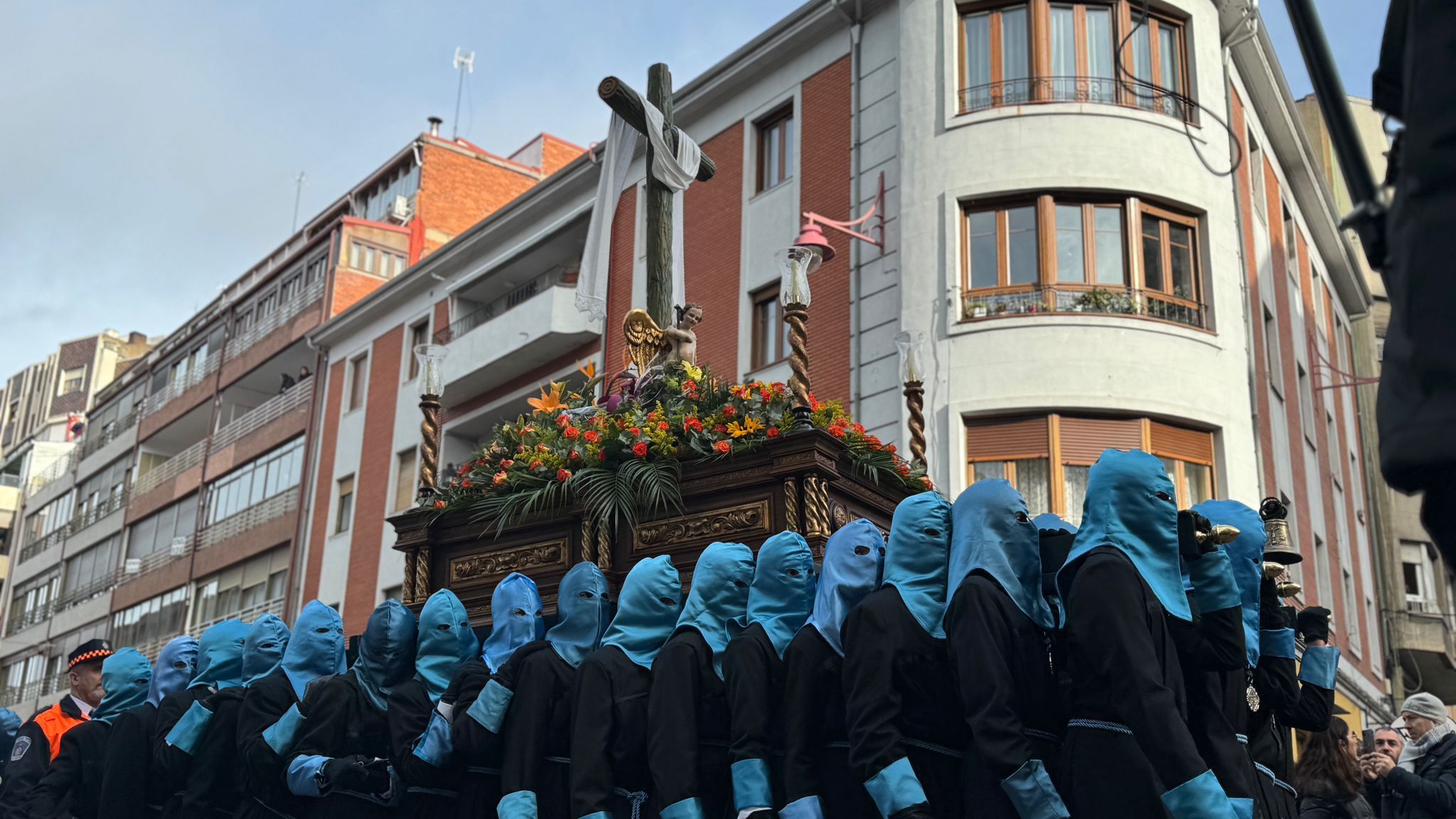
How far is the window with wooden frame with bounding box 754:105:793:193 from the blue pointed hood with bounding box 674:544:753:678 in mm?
14970

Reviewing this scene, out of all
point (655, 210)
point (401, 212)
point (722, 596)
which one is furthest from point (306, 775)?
point (401, 212)

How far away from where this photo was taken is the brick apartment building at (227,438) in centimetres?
3403

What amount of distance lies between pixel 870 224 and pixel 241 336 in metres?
25.2

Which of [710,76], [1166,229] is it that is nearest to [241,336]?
[710,76]

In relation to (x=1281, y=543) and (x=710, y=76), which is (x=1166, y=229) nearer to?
(x=710, y=76)

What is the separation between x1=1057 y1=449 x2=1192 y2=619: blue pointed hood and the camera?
4.61 meters

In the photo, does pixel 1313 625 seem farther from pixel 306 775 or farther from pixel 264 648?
pixel 264 648

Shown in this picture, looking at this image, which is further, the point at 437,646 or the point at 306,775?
the point at 437,646

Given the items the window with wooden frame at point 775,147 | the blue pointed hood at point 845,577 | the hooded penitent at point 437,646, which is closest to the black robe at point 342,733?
the hooded penitent at point 437,646

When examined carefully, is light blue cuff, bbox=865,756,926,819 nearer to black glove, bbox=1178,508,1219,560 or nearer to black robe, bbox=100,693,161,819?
black glove, bbox=1178,508,1219,560

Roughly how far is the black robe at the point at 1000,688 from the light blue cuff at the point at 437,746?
96.8 inches

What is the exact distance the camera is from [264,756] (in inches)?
269

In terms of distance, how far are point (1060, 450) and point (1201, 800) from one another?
12.6 metres

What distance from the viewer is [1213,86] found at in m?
18.8
